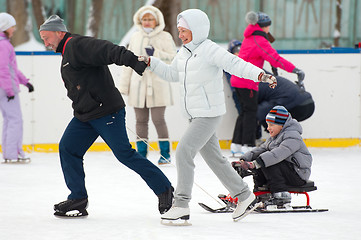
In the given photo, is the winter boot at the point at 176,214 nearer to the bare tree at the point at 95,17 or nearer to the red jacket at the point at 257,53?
the red jacket at the point at 257,53

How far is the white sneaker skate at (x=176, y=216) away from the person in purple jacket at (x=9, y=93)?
3.18 meters

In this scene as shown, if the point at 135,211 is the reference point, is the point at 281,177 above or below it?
above

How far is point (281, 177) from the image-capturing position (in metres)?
4.99

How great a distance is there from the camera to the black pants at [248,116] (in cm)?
796

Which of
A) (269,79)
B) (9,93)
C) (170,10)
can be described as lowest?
(9,93)

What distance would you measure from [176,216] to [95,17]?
7.72 metres

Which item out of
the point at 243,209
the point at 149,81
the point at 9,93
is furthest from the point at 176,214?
the point at 9,93

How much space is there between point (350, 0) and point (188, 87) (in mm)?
8296

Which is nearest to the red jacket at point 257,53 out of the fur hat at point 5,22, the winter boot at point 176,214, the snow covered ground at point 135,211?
the snow covered ground at point 135,211

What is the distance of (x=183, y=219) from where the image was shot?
4500 mm

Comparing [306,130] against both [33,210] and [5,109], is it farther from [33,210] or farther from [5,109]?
[33,210]

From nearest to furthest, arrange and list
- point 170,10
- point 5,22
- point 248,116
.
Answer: point 5,22
point 248,116
point 170,10

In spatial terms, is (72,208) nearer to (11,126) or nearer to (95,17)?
(11,126)

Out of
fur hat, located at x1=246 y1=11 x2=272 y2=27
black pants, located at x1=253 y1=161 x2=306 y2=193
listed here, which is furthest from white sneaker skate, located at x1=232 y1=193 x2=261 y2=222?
fur hat, located at x1=246 y1=11 x2=272 y2=27
